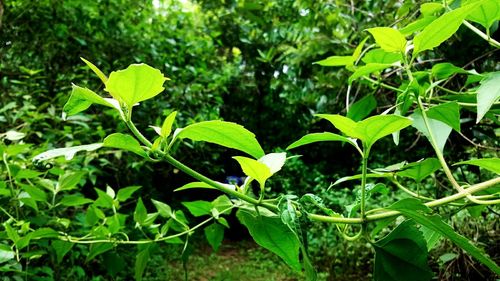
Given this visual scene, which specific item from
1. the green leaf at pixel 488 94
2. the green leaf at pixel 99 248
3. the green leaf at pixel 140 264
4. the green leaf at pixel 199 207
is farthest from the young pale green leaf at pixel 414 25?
the green leaf at pixel 99 248

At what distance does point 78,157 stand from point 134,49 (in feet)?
2.86

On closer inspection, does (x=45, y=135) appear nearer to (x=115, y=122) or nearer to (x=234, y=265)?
(x=115, y=122)

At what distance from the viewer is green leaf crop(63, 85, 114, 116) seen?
271 mm

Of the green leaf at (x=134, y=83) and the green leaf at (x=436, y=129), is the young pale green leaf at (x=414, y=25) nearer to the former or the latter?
the green leaf at (x=436, y=129)

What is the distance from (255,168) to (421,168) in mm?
196

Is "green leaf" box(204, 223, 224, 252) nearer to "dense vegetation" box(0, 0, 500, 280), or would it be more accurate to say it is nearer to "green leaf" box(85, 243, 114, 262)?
"dense vegetation" box(0, 0, 500, 280)

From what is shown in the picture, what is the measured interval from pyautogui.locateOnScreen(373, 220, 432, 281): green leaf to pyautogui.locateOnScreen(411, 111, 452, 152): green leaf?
0.09 meters

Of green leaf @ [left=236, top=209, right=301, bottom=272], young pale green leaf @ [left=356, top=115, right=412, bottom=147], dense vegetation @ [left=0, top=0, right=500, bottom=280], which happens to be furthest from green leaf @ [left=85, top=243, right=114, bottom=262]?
young pale green leaf @ [left=356, top=115, right=412, bottom=147]

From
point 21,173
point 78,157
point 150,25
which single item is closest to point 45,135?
point 78,157

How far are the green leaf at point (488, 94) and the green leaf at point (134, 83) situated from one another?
22cm

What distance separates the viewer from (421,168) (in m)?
0.39

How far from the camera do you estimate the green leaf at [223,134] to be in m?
0.27

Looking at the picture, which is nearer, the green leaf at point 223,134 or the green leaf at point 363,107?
the green leaf at point 223,134

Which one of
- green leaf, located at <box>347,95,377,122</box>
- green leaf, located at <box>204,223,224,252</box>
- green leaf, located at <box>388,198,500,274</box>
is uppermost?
green leaf, located at <box>388,198,500,274</box>
